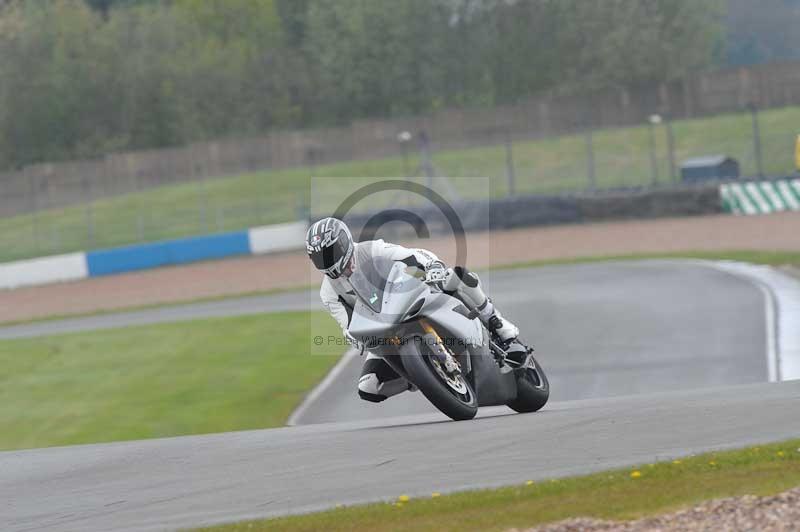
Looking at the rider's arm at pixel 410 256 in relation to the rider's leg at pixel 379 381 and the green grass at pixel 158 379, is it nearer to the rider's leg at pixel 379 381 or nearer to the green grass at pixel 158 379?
the rider's leg at pixel 379 381

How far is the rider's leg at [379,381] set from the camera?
923 cm

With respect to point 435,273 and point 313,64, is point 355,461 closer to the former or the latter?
point 435,273

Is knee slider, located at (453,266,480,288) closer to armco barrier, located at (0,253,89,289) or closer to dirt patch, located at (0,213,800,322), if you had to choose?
dirt patch, located at (0,213,800,322)

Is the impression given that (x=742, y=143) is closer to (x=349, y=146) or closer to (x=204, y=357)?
(x=349, y=146)

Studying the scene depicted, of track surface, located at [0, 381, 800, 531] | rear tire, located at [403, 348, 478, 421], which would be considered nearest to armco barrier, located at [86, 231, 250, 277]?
track surface, located at [0, 381, 800, 531]

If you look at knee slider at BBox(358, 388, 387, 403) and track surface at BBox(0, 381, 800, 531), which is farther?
knee slider at BBox(358, 388, 387, 403)

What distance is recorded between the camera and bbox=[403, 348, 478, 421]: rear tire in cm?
862

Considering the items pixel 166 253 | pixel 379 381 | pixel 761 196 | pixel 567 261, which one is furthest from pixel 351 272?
pixel 166 253

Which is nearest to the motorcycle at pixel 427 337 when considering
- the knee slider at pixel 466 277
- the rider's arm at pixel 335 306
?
the knee slider at pixel 466 277

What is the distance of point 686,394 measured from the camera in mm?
10555

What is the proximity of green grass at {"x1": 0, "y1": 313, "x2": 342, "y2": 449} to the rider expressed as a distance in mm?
2853

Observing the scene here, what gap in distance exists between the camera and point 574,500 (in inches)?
261

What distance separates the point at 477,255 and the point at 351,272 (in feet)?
82.7

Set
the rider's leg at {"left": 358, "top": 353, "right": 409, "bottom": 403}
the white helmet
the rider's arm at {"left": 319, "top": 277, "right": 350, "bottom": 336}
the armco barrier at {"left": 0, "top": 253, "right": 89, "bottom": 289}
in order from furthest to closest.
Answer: the armco barrier at {"left": 0, "top": 253, "right": 89, "bottom": 289} → the rider's leg at {"left": 358, "top": 353, "right": 409, "bottom": 403} → the rider's arm at {"left": 319, "top": 277, "right": 350, "bottom": 336} → the white helmet
